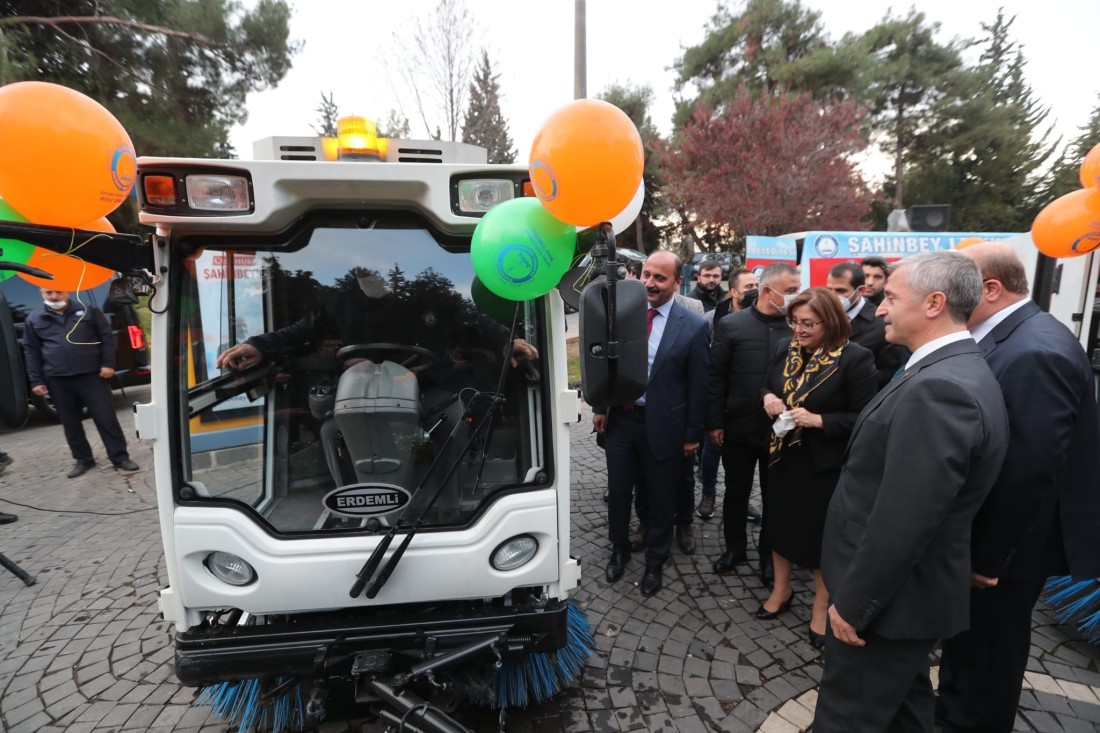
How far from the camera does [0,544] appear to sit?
426 cm

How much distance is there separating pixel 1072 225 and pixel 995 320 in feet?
6.40

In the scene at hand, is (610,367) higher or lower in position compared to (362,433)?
higher

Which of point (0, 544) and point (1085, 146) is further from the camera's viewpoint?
point (1085, 146)

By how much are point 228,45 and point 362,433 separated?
9.46 metres

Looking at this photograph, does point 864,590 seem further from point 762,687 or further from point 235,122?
point 235,122

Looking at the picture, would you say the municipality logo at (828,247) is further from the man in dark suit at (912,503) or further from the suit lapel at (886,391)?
the suit lapel at (886,391)

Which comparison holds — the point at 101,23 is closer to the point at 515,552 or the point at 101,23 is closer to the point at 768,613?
the point at 515,552

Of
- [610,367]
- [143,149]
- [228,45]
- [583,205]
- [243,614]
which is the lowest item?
[243,614]

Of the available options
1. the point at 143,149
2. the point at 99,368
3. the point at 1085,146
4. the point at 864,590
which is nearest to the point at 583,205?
the point at 864,590


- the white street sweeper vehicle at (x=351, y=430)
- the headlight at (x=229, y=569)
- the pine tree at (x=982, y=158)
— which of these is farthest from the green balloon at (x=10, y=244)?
the pine tree at (x=982, y=158)

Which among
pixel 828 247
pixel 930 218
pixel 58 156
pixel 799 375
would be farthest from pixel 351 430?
pixel 828 247

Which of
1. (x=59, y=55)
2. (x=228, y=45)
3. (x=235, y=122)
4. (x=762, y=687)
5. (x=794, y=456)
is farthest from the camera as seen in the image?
(x=235, y=122)

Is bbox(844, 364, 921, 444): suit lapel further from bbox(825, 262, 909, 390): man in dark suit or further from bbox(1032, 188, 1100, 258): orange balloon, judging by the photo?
bbox(1032, 188, 1100, 258): orange balloon

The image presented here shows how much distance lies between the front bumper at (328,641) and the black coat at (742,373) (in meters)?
2.01
